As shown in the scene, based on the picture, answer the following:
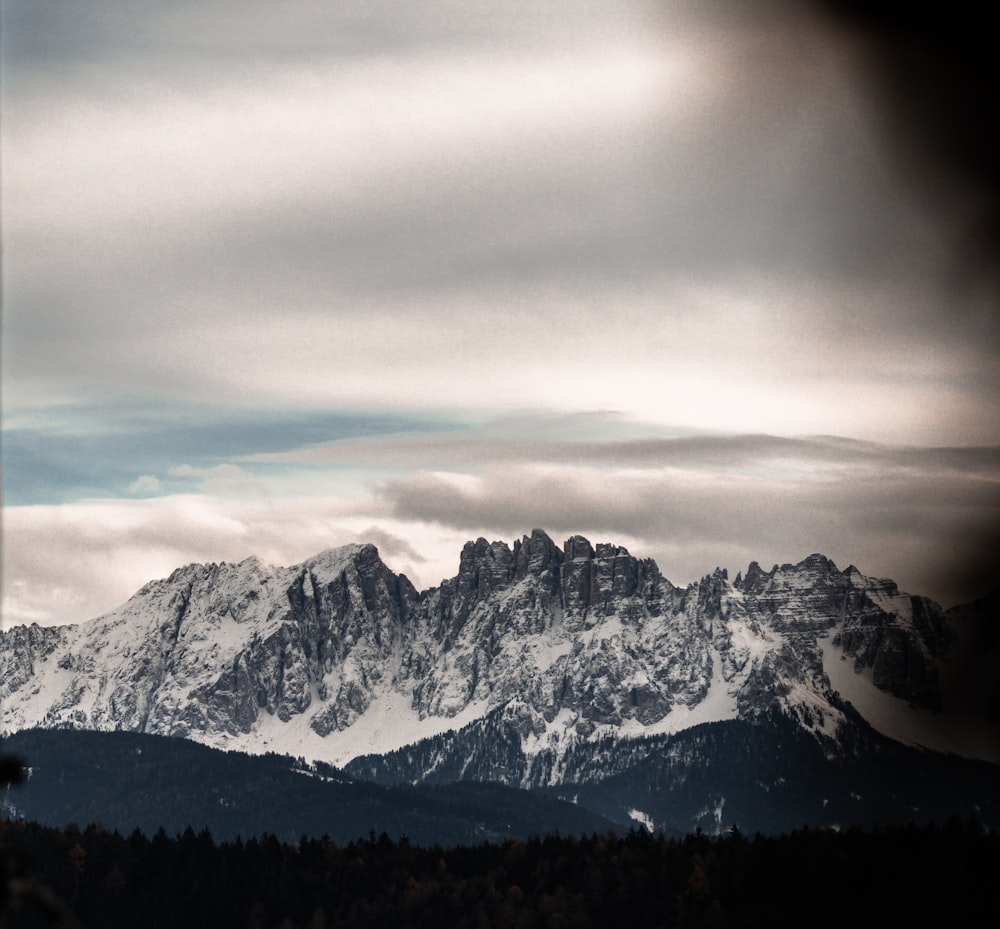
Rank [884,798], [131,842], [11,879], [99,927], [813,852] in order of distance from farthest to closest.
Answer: [131,842] → [99,927] → [813,852] → [884,798] → [11,879]

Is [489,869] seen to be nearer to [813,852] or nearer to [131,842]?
[131,842]

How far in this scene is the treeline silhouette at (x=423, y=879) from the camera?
10088 centimetres

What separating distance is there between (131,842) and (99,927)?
12.4m

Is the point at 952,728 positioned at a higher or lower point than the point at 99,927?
higher

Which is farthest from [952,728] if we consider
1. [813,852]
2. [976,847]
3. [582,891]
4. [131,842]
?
[131,842]

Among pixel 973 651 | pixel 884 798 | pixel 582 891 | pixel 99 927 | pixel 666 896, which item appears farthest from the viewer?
pixel 99 927

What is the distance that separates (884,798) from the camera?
1714 centimetres

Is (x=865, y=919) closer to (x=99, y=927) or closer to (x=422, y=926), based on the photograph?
(x=422, y=926)

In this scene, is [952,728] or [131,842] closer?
[952,728]

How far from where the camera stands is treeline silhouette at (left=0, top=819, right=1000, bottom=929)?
101 m

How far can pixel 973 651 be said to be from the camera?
13.6 m

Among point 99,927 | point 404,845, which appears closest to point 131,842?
point 99,927

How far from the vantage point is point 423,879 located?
13600cm

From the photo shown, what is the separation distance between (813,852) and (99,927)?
64.7m
